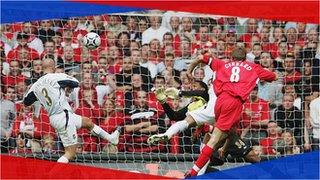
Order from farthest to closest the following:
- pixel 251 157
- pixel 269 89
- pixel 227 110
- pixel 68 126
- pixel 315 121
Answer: pixel 269 89 < pixel 315 121 < pixel 251 157 < pixel 68 126 < pixel 227 110

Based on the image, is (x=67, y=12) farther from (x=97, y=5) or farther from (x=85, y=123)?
(x=85, y=123)

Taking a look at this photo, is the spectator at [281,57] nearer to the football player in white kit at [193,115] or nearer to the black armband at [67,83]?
the football player in white kit at [193,115]

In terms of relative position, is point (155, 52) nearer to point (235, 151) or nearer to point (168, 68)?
point (168, 68)

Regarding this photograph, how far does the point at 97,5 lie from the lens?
9859 millimetres

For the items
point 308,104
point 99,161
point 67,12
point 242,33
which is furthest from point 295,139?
point 67,12

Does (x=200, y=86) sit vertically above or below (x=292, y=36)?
below

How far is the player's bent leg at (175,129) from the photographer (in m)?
10.3

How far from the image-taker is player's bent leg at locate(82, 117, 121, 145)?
1045cm

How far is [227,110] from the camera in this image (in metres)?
9.90

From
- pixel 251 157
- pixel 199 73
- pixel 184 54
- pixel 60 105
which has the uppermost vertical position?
pixel 184 54

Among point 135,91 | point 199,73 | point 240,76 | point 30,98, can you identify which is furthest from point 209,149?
point 30,98

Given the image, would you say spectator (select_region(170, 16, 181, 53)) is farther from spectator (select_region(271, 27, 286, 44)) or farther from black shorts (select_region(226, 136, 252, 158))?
black shorts (select_region(226, 136, 252, 158))

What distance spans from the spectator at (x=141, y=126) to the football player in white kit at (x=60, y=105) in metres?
0.63

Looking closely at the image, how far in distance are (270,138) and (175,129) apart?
3.95 feet
